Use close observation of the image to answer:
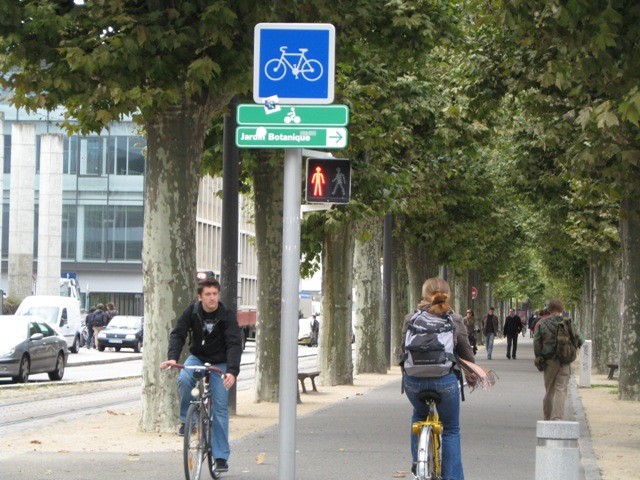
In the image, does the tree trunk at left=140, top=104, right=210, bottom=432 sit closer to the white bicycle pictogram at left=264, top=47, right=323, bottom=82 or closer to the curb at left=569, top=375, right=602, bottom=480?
the curb at left=569, top=375, right=602, bottom=480

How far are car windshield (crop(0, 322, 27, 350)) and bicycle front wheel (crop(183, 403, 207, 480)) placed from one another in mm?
18779

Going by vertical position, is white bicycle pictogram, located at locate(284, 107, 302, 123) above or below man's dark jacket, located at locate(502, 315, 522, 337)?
above

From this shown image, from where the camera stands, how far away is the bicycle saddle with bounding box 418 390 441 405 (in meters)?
10.1

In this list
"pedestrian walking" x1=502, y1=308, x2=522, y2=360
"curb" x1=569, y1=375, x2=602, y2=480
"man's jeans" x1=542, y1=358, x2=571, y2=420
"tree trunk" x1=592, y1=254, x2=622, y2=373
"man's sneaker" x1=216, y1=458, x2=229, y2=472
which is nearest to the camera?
"man's sneaker" x1=216, y1=458, x2=229, y2=472

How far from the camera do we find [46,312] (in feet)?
159

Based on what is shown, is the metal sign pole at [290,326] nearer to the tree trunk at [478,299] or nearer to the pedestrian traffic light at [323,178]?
the pedestrian traffic light at [323,178]

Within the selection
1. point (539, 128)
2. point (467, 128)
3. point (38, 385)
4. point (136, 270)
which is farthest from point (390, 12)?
point (136, 270)

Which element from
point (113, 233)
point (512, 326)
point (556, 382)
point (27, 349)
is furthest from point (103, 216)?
point (556, 382)

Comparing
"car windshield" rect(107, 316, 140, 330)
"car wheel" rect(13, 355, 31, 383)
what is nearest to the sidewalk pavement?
"car wheel" rect(13, 355, 31, 383)

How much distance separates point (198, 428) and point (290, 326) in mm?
3983

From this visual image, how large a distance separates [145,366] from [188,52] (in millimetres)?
3775

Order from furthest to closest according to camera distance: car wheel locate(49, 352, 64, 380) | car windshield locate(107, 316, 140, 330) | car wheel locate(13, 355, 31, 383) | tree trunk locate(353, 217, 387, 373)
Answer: car windshield locate(107, 316, 140, 330)
tree trunk locate(353, 217, 387, 373)
car wheel locate(49, 352, 64, 380)
car wheel locate(13, 355, 31, 383)

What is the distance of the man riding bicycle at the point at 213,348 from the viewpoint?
1202 cm

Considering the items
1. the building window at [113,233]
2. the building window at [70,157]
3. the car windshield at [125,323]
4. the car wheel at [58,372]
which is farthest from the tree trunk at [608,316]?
the building window at [70,157]
